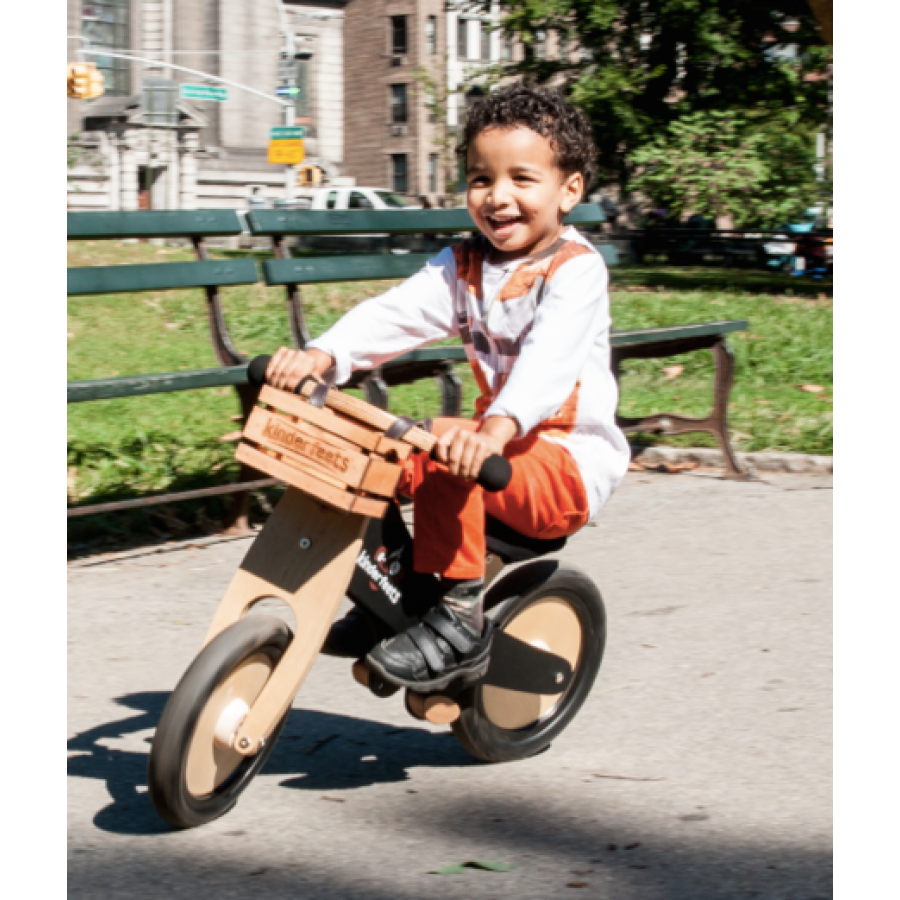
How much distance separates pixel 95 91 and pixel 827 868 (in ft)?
96.5

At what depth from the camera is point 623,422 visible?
21.8 ft

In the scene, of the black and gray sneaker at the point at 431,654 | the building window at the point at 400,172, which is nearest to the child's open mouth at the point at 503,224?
the black and gray sneaker at the point at 431,654

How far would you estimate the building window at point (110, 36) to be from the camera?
45.7 meters

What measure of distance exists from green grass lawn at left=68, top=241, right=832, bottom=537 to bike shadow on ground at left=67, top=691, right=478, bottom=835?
2.06 meters

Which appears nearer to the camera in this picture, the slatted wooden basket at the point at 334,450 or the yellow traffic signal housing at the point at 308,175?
→ the slatted wooden basket at the point at 334,450

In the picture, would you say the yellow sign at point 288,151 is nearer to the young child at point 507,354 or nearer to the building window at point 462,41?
the building window at point 462,41

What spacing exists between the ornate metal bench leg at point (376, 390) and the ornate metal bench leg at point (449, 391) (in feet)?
1.09

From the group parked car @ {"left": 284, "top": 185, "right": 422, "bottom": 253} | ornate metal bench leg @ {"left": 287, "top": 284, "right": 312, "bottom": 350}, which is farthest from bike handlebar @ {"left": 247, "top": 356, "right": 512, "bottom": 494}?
parked car @ {"left": 284, "top": 185, "right": 422, "bottom": 253}

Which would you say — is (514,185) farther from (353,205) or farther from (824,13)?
(353,205)

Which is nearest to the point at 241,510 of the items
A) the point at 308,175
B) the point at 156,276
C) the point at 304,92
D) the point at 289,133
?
the point at 156,276

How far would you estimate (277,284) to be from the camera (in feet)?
17.8

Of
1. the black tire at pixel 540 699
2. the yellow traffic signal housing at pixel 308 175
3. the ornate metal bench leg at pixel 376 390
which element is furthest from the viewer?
the yellow traffic signal housing at pixel 308 175

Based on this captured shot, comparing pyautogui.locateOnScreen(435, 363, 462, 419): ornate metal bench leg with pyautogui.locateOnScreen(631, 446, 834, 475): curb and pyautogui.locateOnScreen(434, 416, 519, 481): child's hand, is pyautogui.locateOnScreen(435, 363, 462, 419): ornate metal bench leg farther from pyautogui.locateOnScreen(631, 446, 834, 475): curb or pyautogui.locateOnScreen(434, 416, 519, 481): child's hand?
pyautogui.locateOnScreen(434, 416, 519, 481): child's hand

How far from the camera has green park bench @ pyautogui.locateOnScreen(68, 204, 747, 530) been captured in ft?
16.1
